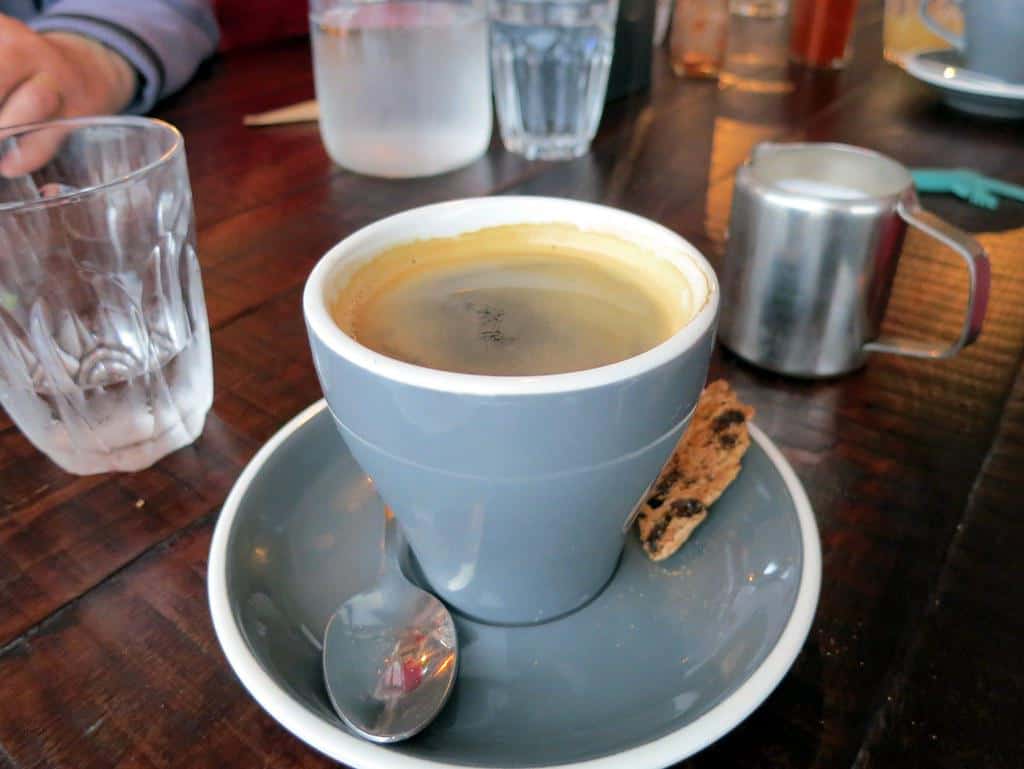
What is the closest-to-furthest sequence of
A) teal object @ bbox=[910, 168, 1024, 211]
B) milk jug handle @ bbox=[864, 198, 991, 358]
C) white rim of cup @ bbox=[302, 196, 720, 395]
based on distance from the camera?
white rim of cup @ bbox=[302, 196, 720, 395]
milk jug handle @ bbox=[864, 198, 991, 358]
teal object @ bbox=[910, 168, 1024, 211]

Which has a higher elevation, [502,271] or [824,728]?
[502,271]

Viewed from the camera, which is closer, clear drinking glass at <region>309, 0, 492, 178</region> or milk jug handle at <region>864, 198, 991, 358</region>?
milk jug handle at <region>864, 198, 991, 358</region>

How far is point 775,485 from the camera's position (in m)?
0.42

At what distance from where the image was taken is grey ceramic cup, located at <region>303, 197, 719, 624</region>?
0.30 metres

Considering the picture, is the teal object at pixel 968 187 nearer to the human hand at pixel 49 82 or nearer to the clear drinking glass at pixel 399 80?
the clear drinking glass at pixel 399 80

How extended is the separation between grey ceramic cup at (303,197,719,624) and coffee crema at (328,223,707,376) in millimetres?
15

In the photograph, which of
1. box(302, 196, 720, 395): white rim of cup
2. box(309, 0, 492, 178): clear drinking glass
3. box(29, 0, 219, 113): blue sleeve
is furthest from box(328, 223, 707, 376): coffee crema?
box(29, 0, 219, 113): blue sleeve

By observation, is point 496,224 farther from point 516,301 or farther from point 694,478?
point 694,478

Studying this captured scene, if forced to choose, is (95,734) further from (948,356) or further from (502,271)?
(948,356)

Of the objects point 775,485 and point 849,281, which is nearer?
point 775,485

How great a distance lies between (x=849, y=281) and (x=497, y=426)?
37cm

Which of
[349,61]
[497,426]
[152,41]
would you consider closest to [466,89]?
[349,61]

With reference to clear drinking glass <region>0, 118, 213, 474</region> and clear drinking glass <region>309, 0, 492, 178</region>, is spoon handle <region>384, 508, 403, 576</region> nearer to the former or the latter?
clear drinking glass <region>0, 118, 213, 474</region>

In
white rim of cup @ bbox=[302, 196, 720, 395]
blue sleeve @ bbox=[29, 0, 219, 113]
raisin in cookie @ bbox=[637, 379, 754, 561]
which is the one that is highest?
white rim of cup @ bbox=[302, 196, 720, 395]
